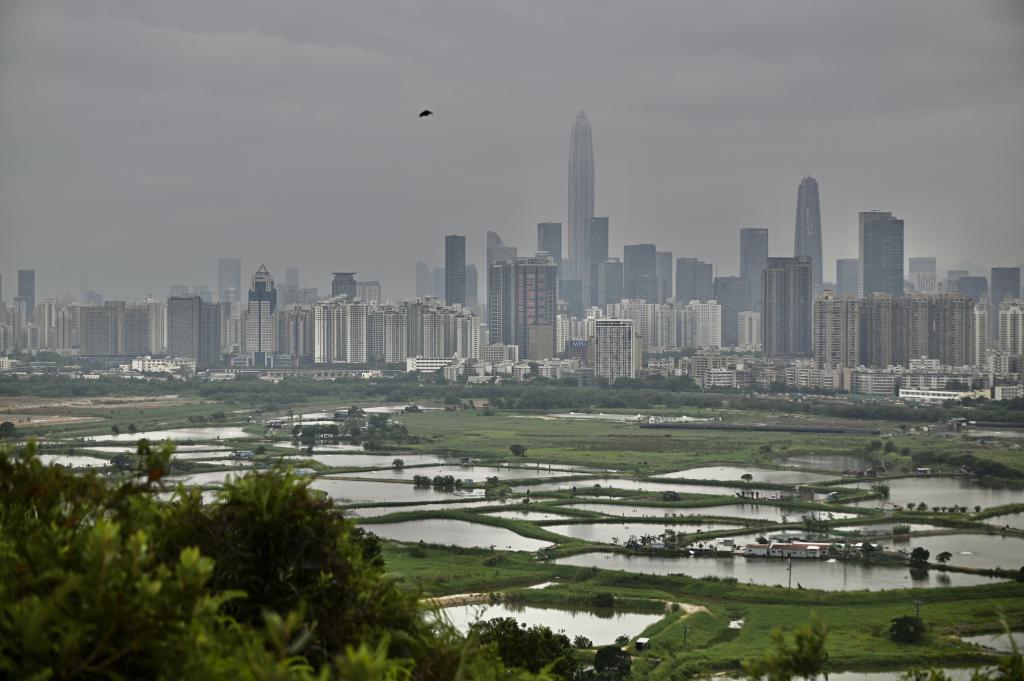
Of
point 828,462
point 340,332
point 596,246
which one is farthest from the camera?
point 596,246

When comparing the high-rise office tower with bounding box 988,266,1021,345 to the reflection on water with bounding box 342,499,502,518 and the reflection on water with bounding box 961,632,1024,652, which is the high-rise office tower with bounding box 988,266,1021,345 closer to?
the reflection on water with bounding box 342,499,502,518

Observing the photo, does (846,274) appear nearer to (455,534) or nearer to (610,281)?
(610,281)

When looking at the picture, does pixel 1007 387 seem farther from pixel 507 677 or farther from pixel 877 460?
pixel 507 677

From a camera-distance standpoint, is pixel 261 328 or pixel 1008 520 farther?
pixel 261 328

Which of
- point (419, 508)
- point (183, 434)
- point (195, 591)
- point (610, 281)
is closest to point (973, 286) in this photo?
point (610, 281)

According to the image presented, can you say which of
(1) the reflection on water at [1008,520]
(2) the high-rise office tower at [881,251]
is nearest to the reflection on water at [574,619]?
(1) the reflection on water at [1008,520]

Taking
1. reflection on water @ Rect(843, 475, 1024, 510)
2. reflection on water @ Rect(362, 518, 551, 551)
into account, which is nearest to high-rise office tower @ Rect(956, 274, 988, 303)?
reflection on water @ Rect(843, 475, 1024, 510)
